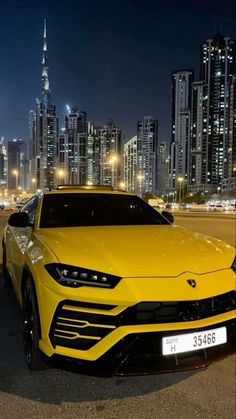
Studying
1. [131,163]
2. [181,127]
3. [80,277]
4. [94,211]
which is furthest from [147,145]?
Answer: [80,277]

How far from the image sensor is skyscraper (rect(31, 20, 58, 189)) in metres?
113

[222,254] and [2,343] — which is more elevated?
[222,254]

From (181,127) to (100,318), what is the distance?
536 ft

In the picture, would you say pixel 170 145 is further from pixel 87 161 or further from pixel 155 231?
pixel 155 231

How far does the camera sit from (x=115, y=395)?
3.10m

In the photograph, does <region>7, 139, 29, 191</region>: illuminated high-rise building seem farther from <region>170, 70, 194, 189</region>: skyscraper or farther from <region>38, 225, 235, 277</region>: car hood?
<region>38, 225, 235, 277</region>: car hood

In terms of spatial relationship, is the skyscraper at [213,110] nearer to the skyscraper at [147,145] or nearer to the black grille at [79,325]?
the skyscraper at [147,145]

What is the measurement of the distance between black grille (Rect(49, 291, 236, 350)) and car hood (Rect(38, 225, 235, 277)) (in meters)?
0.24

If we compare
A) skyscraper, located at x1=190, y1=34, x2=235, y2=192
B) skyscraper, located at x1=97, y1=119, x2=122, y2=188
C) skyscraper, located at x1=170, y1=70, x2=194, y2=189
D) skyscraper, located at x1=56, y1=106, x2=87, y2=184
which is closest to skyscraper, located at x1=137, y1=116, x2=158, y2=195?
skyscraper, located at x1=56, y1=106, x2=87, y2=184

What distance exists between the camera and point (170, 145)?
517 ft

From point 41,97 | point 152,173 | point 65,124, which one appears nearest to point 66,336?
point 65,124

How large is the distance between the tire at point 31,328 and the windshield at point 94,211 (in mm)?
922

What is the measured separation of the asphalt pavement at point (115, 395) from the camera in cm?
286

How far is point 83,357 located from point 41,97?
175m
